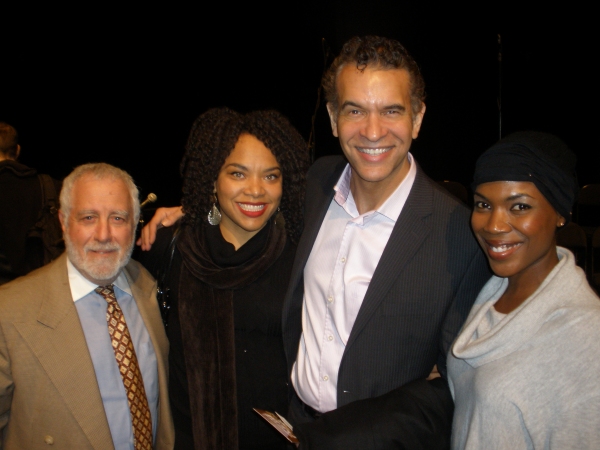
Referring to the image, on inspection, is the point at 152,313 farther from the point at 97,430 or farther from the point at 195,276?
the point at 97,430

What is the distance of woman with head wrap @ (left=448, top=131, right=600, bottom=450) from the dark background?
4500 mm

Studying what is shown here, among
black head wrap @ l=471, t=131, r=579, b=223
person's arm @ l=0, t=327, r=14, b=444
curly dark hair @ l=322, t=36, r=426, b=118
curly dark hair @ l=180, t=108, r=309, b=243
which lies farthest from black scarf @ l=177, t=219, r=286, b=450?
black head wrap @ l=471, t=131, r=579, b=223

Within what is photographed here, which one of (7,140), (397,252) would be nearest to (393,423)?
(397,252)

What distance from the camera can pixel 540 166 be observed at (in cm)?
133

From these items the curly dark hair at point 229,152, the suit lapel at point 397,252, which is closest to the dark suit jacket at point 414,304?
the suit lapel at point 397,252

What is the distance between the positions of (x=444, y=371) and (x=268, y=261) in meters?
0.84

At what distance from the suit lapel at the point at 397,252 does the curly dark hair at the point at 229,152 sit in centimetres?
64

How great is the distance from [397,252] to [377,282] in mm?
131

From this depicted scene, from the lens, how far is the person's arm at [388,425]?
1.41 m

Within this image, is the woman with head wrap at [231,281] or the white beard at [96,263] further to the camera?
the woman with head wrap at [231,281]

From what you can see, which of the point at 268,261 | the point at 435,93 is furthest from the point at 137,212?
the point at 435,93

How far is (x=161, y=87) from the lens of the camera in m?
6.12

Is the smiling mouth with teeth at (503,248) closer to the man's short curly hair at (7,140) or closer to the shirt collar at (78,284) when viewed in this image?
the shirt collar at (78,284)

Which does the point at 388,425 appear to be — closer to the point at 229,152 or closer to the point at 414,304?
the point at 414,304
